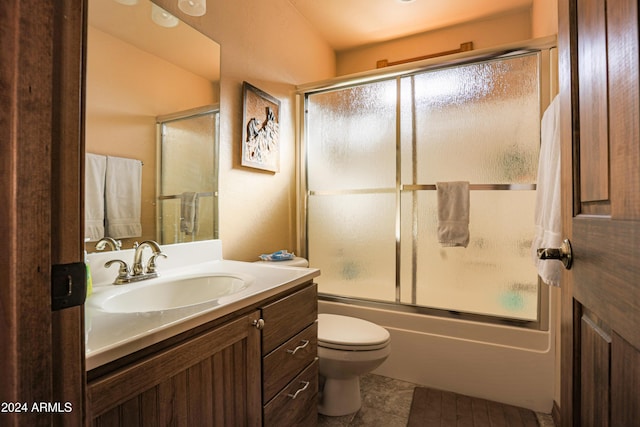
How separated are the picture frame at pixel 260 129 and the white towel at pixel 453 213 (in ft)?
3.62

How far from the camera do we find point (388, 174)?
211 centimetres

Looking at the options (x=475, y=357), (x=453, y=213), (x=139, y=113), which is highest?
(x=139, y=113)

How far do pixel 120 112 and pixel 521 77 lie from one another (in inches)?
81.6

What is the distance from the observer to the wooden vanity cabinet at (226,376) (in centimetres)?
58

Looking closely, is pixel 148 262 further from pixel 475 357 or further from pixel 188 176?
pixel 475 357

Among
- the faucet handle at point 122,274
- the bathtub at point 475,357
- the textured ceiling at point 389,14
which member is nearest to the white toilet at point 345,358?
the bathtub at point 475,357

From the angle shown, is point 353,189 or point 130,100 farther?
point 353,189

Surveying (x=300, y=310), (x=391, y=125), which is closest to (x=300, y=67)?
(x=391, y=125)

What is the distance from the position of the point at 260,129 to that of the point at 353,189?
80 centimetres

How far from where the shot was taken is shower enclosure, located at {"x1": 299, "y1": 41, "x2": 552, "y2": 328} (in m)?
1.75

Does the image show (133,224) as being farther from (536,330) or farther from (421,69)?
(536,330)

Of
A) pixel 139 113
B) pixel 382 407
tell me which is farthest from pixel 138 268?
pixel 382 407

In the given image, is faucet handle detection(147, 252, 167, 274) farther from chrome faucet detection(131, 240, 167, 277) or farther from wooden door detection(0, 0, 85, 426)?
wooden door detection(0, 0, 85, 426)

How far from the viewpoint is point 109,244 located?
108 cm
